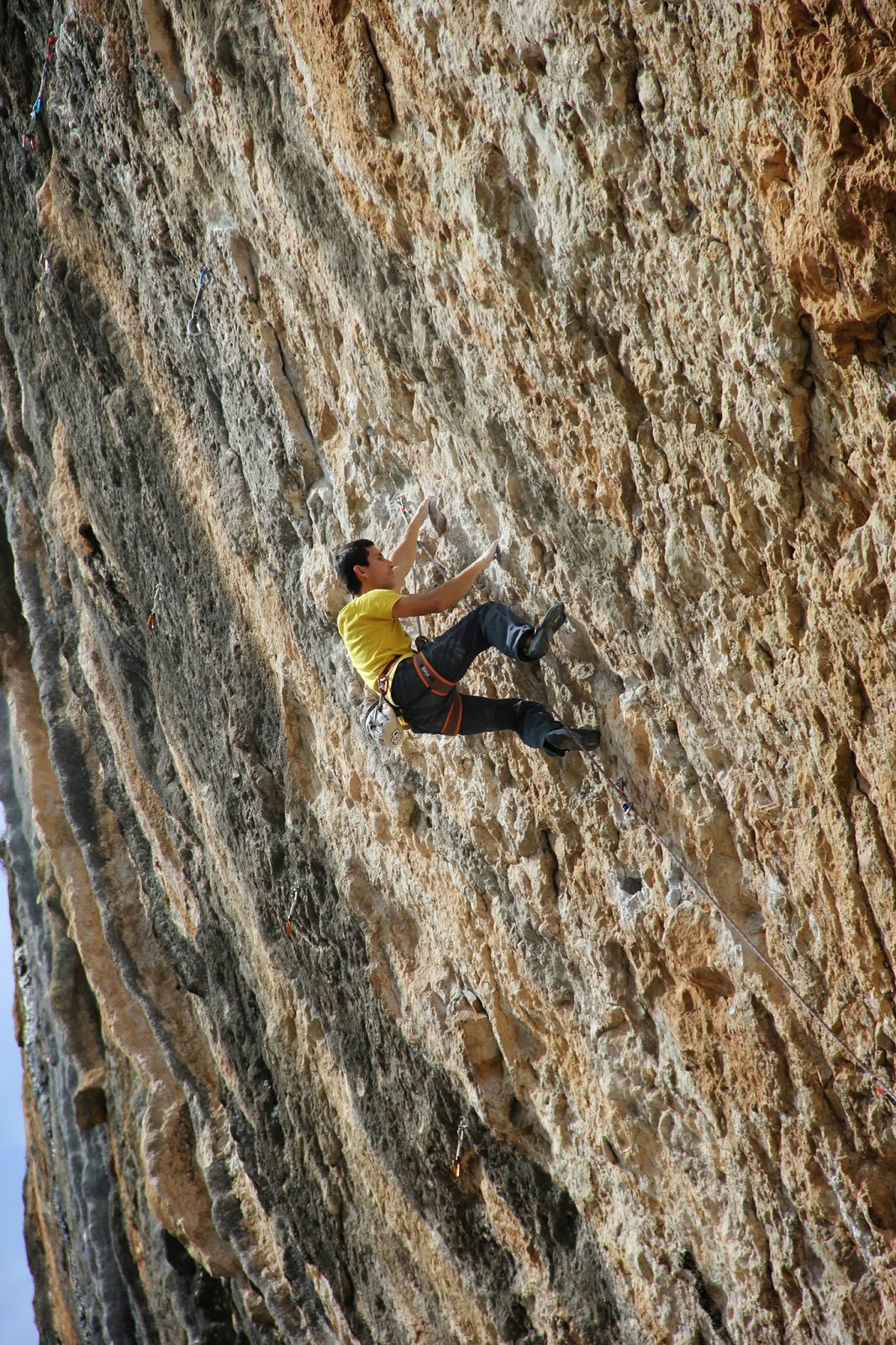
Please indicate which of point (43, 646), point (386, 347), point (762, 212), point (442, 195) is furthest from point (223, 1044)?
point (762, 212)

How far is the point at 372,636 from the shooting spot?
4309 mm

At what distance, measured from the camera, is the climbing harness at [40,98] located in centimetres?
604

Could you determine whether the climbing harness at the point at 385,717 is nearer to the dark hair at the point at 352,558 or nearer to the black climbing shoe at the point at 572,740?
the dark hair at the point at 352,558

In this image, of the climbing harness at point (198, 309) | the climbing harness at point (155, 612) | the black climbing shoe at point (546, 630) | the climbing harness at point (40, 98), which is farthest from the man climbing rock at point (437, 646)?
the climbing harness at point (40, 98)

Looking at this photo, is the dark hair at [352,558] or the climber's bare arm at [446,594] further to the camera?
the dark hair at [352,558]

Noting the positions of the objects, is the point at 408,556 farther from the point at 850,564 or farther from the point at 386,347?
the point at 850,564

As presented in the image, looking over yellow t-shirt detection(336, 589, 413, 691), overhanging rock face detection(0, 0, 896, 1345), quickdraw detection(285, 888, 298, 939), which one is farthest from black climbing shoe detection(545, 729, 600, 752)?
quickdraw detection(285, 888, 298, 939)

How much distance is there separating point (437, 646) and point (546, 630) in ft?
1.90

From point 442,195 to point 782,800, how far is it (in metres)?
2.27

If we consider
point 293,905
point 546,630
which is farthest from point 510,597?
point 293,905

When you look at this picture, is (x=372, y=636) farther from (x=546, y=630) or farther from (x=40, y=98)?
(x=40, y=98)

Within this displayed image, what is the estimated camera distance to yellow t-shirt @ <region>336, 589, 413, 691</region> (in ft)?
14.0

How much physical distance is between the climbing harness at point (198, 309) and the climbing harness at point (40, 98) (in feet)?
6.04

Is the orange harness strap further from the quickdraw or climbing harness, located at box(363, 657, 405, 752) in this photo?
the quickdraw
